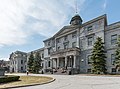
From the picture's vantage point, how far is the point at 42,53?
59.5 m

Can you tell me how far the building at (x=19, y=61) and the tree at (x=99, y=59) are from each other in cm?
5071

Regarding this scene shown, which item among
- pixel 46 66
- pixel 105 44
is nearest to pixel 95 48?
pixel 105 44

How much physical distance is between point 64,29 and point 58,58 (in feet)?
29.2

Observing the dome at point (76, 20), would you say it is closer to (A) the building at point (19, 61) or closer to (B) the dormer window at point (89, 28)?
(B) the dormer window at point (89, 28)

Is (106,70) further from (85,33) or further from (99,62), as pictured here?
(85,33)

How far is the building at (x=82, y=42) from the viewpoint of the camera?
33375 mm

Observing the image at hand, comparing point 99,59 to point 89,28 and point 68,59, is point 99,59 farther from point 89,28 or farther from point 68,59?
point 68,59

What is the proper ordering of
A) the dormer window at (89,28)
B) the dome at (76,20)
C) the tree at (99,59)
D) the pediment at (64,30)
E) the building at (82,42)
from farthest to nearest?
the dome at (76,20) → the pediment at (64,30) → the dormer window at (89,28) → the building at (82,42) → the tree at (99,59)

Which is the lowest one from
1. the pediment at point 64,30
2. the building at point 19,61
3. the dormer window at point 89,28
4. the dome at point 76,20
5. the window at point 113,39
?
the building at point 19,61

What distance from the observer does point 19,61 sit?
7681 cm

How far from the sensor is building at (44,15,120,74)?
33.4m

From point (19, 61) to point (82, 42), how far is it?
45121 millimetres

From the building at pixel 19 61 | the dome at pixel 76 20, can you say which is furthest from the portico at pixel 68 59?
the building at pixel 19 61

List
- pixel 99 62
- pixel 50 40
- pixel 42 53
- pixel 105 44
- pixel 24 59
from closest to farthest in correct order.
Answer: pixel 99 62 → pixel 105 44 → pixel 50 40 → pixel 42 53 → pixel 24 59
